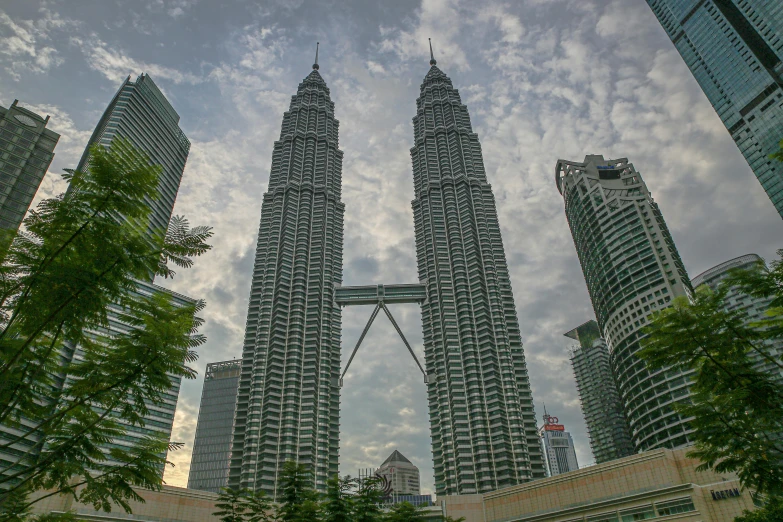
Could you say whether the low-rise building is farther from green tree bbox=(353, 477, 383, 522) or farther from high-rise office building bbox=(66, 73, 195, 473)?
high-rise office building bbox=(66, 73, 195, 473)

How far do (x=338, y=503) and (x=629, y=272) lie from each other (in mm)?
121033

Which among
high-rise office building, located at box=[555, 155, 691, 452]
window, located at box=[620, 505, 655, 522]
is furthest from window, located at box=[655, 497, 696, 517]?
high-rise office building, located at box=[555, 155, 691, 452]

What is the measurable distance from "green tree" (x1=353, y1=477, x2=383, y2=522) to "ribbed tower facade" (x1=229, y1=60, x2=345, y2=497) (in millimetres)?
96338

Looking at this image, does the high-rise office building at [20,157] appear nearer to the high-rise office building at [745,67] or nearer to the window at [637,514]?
the window at [637,514]

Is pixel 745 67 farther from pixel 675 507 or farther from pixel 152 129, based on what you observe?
pixel 152 129

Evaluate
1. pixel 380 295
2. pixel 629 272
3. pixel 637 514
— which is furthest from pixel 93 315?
pixel 380 295

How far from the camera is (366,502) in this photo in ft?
101

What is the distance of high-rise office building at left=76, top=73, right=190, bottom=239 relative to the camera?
16088cm

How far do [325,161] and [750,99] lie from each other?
434 ft

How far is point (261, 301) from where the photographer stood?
479 feet

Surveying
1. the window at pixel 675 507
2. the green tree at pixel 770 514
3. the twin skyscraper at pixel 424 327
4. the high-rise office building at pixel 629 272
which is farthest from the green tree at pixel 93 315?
the twin skyscraper at pixel 424 327

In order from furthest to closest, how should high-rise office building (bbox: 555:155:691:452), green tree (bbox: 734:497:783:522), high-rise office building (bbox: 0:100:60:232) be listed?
high-rise office building (bbox: 555:155:691:452) < high-rise office building (bbox: 0:100:60:232) < green tree (bbox: 734:497:783:522)

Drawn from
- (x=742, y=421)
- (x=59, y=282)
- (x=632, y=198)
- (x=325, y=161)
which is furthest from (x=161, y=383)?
(x=325, y=161)

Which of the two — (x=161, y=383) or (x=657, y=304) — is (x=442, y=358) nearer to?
(x=657, y=304)
